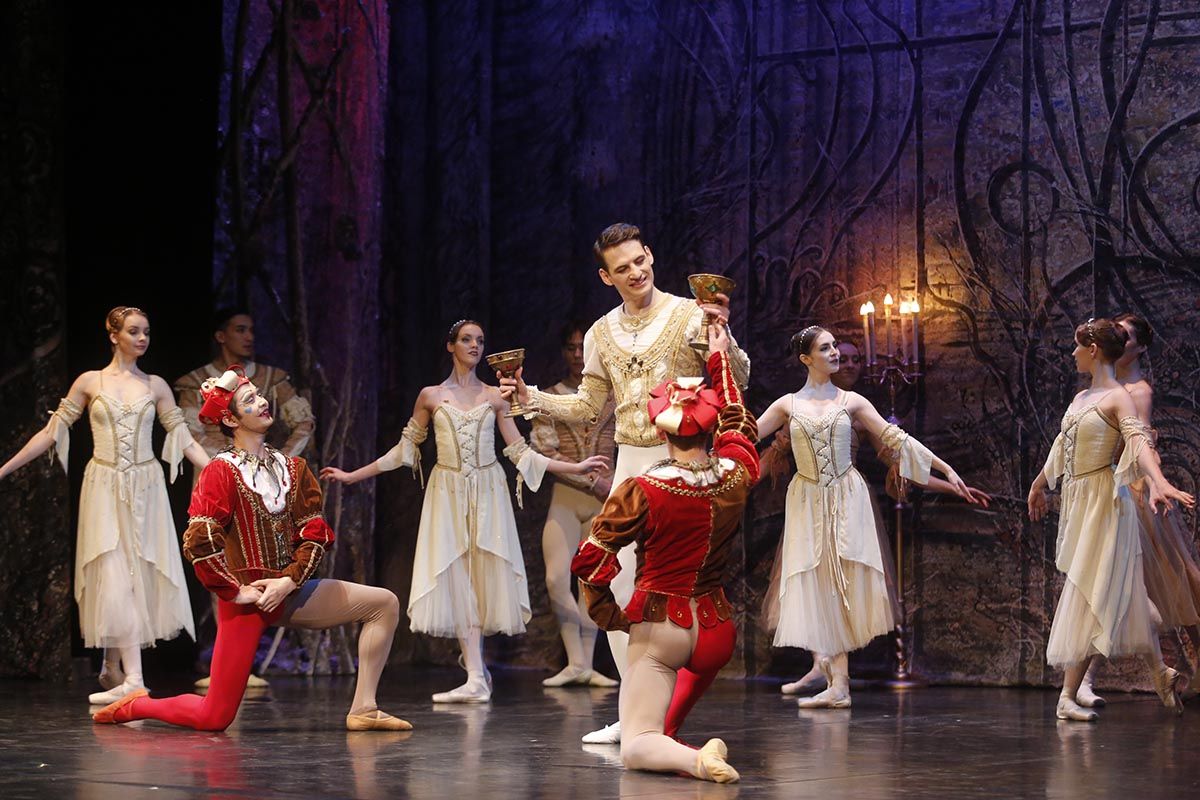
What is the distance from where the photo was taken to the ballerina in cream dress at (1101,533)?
5.88 metres

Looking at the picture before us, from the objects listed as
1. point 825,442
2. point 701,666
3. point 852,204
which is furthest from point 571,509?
point 701,666

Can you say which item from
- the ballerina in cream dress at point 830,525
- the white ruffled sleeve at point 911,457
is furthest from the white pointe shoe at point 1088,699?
the white ruffled sleeve at point 911,457

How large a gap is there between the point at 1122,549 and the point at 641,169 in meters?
3.58

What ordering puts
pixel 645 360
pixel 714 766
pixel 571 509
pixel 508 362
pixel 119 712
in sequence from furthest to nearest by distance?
1. pixel 571 509
2. pixel 119 712
3. pixel 645 360
4. pixel 508 362
5. pixel 714 766

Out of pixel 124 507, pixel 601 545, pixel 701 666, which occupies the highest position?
pixel 124 507

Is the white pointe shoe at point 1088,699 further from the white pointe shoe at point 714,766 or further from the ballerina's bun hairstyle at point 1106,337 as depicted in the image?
the white pointe shoe at point 714,766

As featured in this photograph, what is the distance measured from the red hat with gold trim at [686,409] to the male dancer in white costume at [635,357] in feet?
1.84

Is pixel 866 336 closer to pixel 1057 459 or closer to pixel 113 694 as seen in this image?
pixel 1057 459

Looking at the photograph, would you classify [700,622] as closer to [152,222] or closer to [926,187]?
[926,187]

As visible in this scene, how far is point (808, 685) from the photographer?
7281 millimetres

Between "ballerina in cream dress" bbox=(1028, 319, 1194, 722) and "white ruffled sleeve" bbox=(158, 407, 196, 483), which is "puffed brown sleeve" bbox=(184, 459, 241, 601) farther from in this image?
"ballerina in cream dress" bbox=(1028, 319, 1194, 722)

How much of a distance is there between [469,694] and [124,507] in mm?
1756

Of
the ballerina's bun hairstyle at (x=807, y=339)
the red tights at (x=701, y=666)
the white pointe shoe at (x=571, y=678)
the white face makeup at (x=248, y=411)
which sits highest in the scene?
the ballerina's bun hairstyle at (x=807, y=339)

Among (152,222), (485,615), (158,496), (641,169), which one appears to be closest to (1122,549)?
(485,615)
